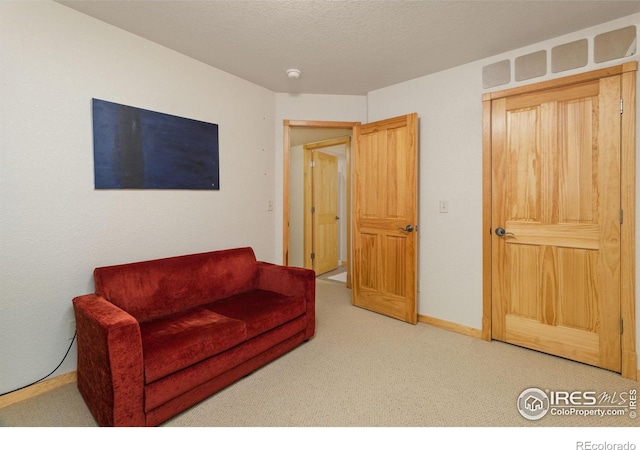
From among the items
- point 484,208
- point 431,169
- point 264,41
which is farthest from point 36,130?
point 484,208

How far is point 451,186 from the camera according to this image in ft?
9.67

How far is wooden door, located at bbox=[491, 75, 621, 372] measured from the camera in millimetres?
2205

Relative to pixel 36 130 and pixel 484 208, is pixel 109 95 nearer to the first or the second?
pixel 36 130

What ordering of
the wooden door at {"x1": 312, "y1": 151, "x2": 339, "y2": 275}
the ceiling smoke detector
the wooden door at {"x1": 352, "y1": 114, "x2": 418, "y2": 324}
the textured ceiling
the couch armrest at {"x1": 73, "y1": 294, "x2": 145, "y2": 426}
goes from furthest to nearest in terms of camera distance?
the wooden door at {"x1": 312, "y1": 151, "x2": 339, "y2": 275}
the wooden door at {"x1": 352, "y1": 114, "x2": 418, "y2": 324}
the ceiling smoke detector
the textured ceiling
the couch armrest at {"x1": 73, "y1": 294, "x2": 145, "y2": 426}

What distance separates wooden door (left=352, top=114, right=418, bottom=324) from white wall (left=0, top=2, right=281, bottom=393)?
1771 millimetres

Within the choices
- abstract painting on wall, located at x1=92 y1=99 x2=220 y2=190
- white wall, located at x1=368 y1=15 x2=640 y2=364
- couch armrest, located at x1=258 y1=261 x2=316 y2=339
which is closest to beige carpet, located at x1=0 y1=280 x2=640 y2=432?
couch armrest, located at x1=258 y1=261 x2=316 y2=339

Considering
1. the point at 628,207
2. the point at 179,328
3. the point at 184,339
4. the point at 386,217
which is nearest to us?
the point at 184,339

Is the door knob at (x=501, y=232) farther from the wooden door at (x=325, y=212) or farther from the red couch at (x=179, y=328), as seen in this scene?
the wooden door at (x=325, y=212)

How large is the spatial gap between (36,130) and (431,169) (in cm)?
302

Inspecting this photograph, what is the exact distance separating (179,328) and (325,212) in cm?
368

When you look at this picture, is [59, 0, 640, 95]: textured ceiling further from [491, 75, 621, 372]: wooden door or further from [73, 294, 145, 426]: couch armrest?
[73, 294, 145, 426]: couch armrest

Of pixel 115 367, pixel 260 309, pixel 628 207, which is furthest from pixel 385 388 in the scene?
pixel 628 207

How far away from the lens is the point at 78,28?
82.0 inches

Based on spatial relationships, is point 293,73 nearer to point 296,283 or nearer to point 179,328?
point 296,283
